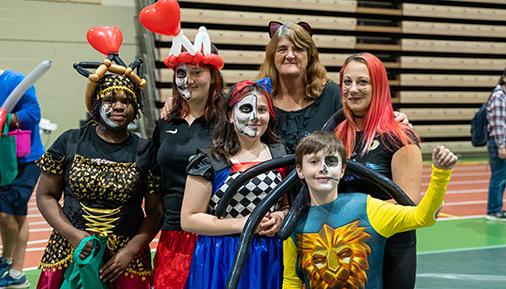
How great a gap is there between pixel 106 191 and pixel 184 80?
25.5 inches

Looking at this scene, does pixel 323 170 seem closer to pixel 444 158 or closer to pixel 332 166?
pixel 332 166

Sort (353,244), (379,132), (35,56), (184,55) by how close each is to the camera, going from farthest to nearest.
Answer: (35,56)
(184,55)
(379,132)
(353,244)

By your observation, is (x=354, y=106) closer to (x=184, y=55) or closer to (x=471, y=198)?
(x=184, y=55)

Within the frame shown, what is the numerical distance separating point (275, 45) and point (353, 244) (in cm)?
137

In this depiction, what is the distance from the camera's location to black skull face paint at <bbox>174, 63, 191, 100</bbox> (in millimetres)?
3002

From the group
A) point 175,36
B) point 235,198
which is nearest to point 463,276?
point 235,198

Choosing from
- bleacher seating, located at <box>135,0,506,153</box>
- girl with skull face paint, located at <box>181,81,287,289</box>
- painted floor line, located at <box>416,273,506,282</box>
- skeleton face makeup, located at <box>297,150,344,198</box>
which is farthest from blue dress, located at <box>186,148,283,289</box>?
bleacher seating, located at <box>135,0,506,153</box>

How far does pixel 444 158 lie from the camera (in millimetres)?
2037

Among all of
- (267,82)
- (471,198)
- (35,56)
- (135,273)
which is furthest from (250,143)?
(35,56)

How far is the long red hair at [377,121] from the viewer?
2543 millimetres

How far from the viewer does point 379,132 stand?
8.37 feet

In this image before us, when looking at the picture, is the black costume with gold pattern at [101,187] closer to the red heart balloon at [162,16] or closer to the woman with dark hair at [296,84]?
the red heart balloon at [162,16]

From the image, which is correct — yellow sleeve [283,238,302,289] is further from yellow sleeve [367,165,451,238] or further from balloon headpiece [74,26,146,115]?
balloon headpiece [74,26,146,115]

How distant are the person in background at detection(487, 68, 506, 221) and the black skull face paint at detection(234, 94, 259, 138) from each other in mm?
5304
